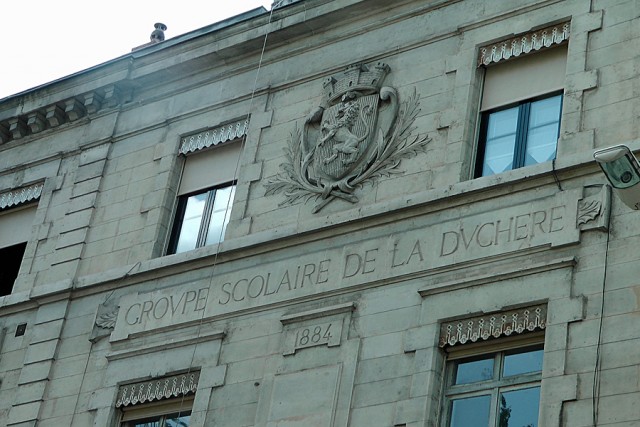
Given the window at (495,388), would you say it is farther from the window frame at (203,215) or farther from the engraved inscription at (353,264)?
the window frame at (203,215)

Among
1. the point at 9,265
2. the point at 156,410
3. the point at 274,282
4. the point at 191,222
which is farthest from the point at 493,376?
the point at 9,265

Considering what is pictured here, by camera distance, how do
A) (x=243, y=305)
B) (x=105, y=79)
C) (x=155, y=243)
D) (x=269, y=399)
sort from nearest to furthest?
(x=269, y=399) < (x=243, y=305) < (x=155, y=243) < (x=105, y=79)

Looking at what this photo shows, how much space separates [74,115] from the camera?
2266cm

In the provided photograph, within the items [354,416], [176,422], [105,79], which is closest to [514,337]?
[354,416]

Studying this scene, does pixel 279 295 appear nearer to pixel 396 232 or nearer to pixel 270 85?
pixel 396 232

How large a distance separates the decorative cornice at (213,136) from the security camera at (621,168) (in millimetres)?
8109

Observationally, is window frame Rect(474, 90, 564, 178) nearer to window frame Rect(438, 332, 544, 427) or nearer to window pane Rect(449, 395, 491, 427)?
window frame Rect(438, 332, 544, 427)

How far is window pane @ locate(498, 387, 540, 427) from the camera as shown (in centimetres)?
1524

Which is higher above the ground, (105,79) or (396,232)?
(105,79)

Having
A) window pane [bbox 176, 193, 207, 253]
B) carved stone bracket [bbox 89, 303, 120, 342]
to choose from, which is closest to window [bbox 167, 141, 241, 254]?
window pane [bbox 176, 193, 207, 253]

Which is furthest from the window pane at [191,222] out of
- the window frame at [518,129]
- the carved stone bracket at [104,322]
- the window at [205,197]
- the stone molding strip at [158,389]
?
the window frame at [518,129]

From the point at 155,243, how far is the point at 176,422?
2.89 m

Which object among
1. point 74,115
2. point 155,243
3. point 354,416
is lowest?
point 354,416

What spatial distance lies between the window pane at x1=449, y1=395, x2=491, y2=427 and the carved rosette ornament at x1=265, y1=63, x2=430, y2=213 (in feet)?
11.0
